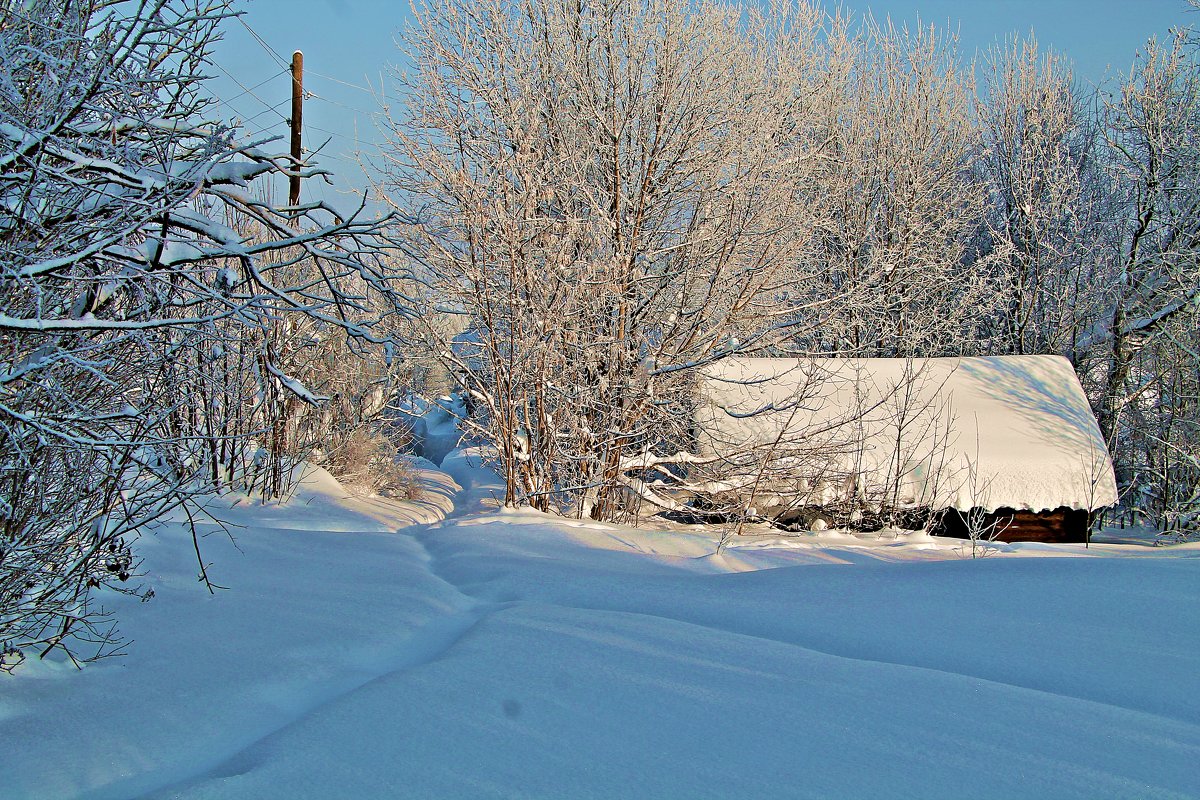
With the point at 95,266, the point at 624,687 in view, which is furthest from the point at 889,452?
the point at 95,266

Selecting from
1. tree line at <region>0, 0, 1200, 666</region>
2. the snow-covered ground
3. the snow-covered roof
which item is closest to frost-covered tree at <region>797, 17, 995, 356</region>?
tree line at <region>0, 0, 1200, 666</region>

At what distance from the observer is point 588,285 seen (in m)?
8.67

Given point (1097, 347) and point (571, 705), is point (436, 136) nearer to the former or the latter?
point (571, 705)

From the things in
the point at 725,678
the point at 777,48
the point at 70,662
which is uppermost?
the point at 777,48

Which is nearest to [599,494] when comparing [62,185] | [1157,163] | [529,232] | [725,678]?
[529,232]

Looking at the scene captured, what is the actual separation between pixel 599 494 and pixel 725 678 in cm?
629

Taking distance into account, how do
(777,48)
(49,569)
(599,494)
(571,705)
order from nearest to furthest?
(571,705) < (49,569) < (599,494) < (777,48)

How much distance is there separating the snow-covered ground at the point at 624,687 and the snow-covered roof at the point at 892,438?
4493 mm

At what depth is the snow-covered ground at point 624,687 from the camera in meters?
2.30

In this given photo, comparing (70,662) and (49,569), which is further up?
(49,569)

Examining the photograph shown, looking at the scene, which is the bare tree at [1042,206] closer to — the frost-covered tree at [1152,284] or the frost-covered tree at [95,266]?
the frost-covered tree at [1152,284]

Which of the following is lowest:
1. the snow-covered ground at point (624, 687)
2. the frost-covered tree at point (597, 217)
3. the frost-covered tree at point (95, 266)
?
the snow-covered ground at point (624, 687)

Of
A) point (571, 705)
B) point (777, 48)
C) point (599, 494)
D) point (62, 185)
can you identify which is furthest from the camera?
point (777, 48)

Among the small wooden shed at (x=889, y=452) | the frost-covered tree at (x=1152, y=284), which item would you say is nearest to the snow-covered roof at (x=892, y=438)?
the small wooden shed at (x=889, y=452)
